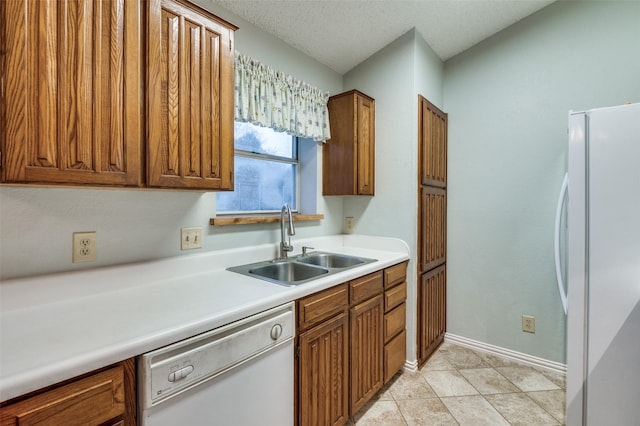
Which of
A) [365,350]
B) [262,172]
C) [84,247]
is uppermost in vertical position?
[262,172]

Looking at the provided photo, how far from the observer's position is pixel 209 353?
98cm

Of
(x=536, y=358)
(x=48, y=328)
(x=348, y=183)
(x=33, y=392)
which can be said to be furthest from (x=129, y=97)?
(x=536, y=358)

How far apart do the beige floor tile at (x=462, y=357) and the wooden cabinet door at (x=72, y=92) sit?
2.53 meters

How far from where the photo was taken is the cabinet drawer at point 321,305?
135 centimetres

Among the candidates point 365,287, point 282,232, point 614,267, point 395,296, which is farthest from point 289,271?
point 614,267

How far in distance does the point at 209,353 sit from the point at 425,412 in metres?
1.49

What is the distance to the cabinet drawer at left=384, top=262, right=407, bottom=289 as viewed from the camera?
196 centimetres

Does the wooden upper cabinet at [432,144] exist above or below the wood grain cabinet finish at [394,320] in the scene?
above

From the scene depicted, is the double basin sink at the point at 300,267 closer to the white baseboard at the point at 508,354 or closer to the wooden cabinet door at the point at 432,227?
the wooden cabinet door at the point at 432,227

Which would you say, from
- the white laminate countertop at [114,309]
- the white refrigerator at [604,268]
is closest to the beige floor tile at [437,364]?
the white refrigerator at [604,268]

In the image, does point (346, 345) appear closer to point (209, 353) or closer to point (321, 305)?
point (321, 305)

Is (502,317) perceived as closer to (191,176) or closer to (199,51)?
(191,176)

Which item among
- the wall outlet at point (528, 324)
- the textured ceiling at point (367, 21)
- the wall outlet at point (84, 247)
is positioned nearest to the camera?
the wall outlet at point (84, 247)

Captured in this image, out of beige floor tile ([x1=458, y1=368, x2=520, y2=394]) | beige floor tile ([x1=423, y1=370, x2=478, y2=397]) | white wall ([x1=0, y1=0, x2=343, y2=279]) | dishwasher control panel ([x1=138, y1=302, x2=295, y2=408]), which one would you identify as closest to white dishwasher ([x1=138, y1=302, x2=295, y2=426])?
dishwasher control panel ([x1=138, y1=302, x2=295, y2=408])
